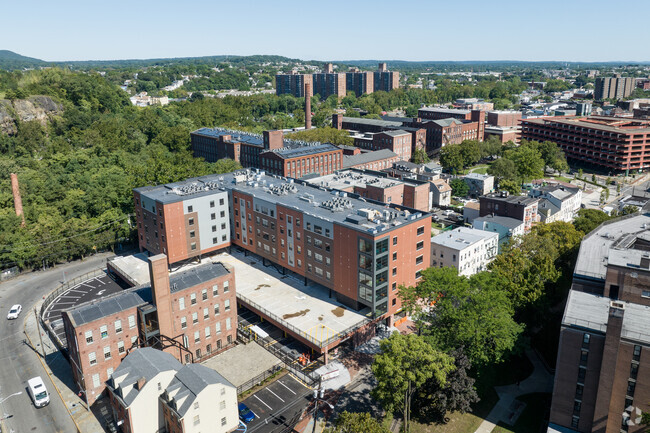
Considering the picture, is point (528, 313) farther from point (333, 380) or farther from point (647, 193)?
point (647, 193)

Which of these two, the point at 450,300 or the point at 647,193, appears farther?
the point at 647,193

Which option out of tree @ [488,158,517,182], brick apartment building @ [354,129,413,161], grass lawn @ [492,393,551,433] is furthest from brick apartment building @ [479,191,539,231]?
brick apartment building @ [354,129,413,161]

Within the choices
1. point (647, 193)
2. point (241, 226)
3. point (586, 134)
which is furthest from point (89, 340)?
point (586, 134)

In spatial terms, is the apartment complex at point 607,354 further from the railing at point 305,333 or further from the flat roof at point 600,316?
the railing at point 305,333

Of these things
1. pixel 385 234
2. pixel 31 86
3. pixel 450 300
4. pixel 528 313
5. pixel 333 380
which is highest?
pixel 31 86

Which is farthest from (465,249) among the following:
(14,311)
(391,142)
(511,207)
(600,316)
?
(391,142)

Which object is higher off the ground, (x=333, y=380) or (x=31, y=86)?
(x=31, y=86)

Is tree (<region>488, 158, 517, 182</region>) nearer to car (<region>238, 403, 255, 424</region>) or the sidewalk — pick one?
car (<region>238, 403, 255, 424</region>)
